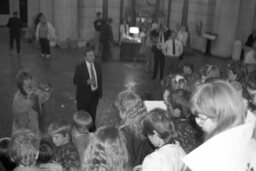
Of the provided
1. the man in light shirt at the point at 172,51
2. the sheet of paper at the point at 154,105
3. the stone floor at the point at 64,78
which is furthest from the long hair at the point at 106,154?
the man in light shirt at the point at 172,51

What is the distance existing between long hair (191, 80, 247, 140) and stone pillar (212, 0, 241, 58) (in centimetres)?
1211

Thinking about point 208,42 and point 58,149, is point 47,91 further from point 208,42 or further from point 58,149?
point 208,42

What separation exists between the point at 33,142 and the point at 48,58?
982 centimetres

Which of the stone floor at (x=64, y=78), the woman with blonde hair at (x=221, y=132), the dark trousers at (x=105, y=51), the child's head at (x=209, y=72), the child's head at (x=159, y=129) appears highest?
the woman with blonde hair at (x=221, y=132)

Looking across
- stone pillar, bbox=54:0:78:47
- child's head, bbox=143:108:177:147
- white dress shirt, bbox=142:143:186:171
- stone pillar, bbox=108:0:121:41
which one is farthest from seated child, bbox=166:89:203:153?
stone pillar, bbox=108:0:121:41

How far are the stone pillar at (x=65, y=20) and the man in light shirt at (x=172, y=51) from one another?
587cm

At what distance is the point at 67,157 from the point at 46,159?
33 cm

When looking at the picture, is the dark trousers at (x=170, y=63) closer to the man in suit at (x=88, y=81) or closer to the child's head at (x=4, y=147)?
the man in suit at (x=88, y=81)

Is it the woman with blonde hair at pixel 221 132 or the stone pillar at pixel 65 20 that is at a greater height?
the woman with blonde hair at pixel 221 132

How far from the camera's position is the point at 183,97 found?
3670 millimetres

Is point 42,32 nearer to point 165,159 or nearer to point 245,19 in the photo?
point 245,19

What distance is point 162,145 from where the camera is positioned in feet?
8.90

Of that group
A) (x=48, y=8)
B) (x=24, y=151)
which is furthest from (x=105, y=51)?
(x=24, y=151)

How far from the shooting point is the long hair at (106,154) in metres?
2.66
